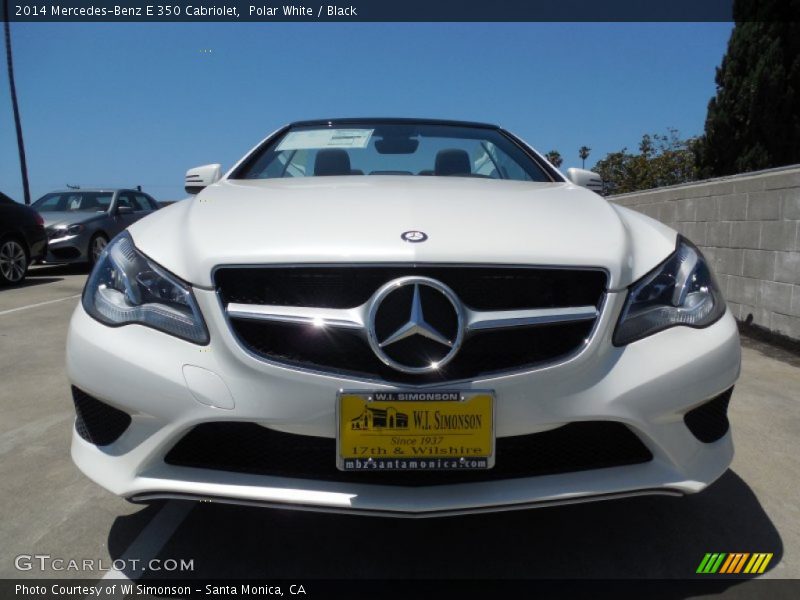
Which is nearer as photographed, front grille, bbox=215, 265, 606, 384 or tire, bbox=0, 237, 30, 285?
front grille, bbox=215, 265, 606, 384

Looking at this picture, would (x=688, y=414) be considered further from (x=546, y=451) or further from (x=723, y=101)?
(x=723, y=101)

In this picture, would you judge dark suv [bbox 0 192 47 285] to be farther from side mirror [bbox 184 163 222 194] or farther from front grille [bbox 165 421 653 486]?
front grille [bbox 165 421 653 486]

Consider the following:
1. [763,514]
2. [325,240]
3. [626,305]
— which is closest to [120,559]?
[325,240]

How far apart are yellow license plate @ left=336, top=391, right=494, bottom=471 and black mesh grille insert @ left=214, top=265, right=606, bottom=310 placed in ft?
0.86

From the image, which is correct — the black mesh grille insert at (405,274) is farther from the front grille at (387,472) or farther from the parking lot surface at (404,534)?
the parking lot surface at (404,534)

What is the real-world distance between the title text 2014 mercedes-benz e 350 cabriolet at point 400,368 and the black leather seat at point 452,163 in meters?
1.29

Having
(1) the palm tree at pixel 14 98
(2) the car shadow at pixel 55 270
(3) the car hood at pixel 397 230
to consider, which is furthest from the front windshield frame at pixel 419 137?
(1) the palm tree at pixel 14 98

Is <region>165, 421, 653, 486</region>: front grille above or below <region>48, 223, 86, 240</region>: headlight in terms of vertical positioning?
above

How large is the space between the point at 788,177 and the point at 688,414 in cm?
410

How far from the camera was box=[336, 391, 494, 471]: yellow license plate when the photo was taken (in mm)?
1685

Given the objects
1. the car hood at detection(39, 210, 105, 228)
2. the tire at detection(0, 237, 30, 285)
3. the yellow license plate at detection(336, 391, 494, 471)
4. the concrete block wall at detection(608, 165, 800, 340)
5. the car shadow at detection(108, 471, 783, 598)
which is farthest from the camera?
the car hood at detection(39, 210, 105, 228)

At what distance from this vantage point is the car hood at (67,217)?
10.9 m

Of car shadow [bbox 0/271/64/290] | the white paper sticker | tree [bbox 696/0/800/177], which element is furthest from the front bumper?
tree [bbox 696/0/800/177]

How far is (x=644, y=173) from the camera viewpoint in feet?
99.0
